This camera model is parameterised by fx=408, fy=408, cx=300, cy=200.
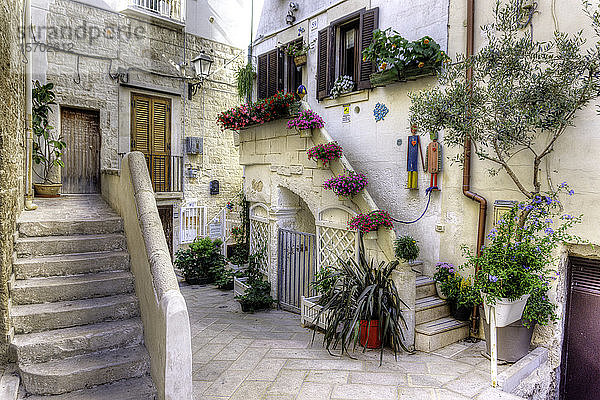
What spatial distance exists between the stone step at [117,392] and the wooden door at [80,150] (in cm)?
677

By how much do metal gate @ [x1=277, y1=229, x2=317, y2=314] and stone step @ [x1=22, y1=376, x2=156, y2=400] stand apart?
11.9 feet

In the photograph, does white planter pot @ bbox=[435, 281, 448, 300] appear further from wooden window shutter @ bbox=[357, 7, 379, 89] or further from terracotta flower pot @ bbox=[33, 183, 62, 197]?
terracotta flower pot @ bbox=[33, 183, 62, 197]

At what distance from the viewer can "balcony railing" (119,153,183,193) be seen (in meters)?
9.61

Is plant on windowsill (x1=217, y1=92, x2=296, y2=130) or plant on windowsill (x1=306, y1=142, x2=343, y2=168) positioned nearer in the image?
plant on windowsill (x1=306, y1=142, x2=343, y2=168)

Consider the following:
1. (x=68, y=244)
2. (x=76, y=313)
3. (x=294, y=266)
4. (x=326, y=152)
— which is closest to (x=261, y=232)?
(x=294, y=266)

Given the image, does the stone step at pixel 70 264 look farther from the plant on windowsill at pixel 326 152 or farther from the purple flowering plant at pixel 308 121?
the purple flowering plant at pixel 308 121

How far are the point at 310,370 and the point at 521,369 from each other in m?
2.06

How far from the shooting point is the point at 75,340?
3232 millimetres

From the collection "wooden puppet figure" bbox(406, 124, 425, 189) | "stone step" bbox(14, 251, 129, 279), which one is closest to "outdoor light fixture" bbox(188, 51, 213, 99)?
"wooden puppet figure" bbox(406, 124, 425, 189)

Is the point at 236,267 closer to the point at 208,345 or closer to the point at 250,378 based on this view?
the point at 208,345

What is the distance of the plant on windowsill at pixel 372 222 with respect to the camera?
5.21 metres

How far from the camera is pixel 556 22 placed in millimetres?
4414

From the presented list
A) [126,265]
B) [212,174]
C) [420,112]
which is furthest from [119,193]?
[212,174]

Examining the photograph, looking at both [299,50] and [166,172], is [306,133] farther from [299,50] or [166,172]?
[166,172]
